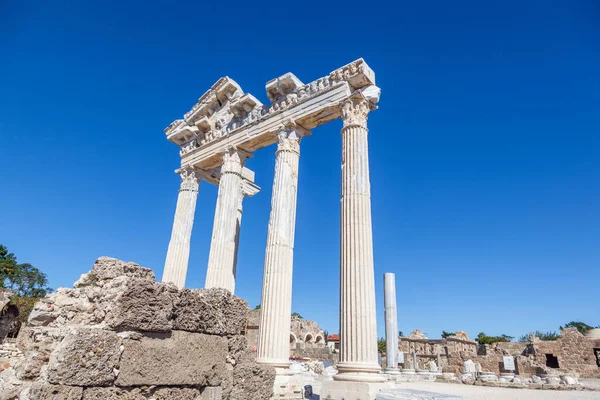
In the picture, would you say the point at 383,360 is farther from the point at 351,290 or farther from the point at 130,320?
the point at 130,320

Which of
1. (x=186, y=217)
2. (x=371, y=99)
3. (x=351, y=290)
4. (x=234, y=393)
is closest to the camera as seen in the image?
(x=234, y=393)

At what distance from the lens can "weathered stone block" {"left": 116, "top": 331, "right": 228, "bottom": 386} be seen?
2.91 metres

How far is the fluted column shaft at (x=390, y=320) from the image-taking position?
1831 centimetres

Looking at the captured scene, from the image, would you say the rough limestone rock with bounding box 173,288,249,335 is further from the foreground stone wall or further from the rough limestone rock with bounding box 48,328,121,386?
the rough limestone rock with bounding box 48,328,121,386

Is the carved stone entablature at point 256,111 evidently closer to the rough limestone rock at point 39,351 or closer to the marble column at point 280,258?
the marble column at point 280,258

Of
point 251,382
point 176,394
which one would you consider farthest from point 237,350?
point 176,394

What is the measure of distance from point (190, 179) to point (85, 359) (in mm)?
15765

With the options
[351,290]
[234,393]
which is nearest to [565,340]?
[351,290]

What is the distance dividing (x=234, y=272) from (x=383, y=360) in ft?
57.6

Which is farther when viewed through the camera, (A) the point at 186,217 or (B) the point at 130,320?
(A) the point at 186,217

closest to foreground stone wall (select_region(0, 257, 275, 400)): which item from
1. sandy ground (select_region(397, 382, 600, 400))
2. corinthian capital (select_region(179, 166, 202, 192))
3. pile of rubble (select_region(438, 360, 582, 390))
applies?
sandy ground (select_region(397, 382, 600, 400))

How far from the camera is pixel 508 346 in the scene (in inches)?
1177

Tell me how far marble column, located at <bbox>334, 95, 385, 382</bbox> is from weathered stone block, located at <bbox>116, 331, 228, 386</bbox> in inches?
249

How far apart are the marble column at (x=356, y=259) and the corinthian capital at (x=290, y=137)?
2.18 meters
